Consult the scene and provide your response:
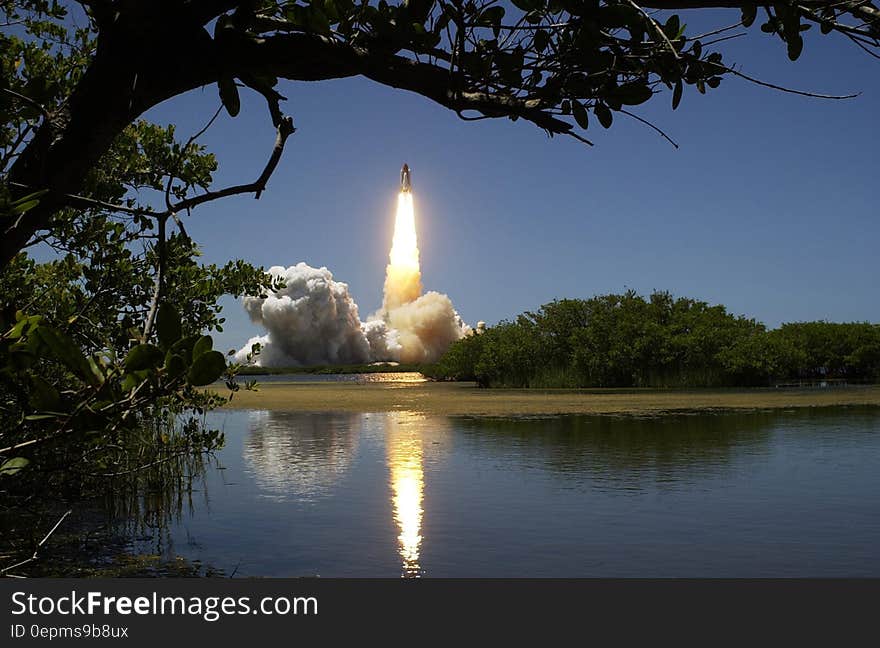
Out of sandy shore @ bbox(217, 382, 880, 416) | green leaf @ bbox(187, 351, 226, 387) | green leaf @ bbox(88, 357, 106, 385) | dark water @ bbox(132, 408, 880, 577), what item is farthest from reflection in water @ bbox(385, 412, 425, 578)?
green leaf @ bbox(187, 351, 226, 387)

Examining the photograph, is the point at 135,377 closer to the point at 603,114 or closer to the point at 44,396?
the point at 44,396

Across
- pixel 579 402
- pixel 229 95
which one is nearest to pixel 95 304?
pixel 229 95

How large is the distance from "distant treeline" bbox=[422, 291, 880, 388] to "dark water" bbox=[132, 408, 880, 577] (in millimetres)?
19095

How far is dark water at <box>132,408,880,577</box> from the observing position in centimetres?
771

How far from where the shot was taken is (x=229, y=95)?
3283mm

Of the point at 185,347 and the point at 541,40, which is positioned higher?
the point at 541,40

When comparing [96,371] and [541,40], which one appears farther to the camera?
[541,40]

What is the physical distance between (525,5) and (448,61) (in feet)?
1.34

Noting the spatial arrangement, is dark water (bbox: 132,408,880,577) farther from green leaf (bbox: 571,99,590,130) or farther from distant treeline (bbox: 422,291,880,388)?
distant treeline (bbox: 422,291,880,388)

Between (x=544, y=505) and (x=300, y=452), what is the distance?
20.7 feet

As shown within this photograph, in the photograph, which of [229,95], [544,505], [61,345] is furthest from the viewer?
[544,505]
